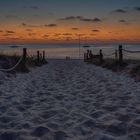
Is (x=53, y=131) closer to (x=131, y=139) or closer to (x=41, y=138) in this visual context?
(x=41, y=138)

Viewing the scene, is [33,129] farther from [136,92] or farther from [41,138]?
[136,92]

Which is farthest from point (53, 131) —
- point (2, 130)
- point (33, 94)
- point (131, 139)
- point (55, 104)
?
point (33, 94)

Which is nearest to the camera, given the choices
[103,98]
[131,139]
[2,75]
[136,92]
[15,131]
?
[131,139]

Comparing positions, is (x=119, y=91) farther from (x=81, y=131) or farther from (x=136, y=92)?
(x=81, y=131)

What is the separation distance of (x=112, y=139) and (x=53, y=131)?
3.23 feet

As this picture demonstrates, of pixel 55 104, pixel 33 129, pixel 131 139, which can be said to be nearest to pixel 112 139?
pixel 131 139

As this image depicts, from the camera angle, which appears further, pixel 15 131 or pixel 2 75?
pixel 2 75

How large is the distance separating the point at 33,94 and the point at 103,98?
2.11 meters

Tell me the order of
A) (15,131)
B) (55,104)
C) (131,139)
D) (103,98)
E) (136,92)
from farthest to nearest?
(136,92) → (103,98) → (55,104) → (15,131) → (131,139)

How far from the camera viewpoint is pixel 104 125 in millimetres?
5020

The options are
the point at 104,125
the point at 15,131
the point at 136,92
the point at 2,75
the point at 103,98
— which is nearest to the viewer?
the point at 15,131

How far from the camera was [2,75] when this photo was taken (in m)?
11.5

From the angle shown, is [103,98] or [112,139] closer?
[112,139]

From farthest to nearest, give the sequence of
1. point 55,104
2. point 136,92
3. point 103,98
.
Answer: point 136,92 < point 103,98 < point 55,104
